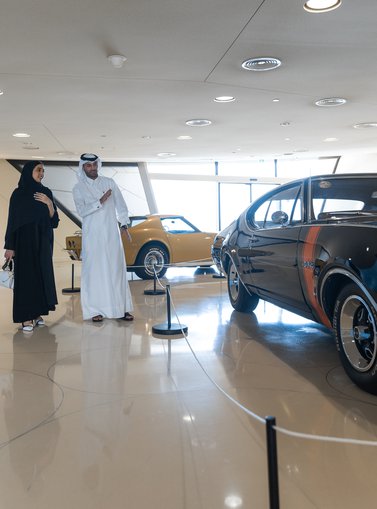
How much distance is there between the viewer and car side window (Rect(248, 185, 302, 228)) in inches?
164

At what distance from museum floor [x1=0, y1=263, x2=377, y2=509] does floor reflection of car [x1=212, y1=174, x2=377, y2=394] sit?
1.26 feet

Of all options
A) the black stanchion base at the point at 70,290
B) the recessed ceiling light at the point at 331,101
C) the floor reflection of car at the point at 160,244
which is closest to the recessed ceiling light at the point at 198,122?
the floor reflection of car at the point at 160,244

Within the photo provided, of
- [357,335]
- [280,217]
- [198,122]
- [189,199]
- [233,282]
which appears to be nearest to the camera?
[357,335]

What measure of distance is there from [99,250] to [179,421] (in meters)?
3.26

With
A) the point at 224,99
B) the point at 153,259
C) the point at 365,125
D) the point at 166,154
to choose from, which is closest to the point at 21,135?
the point at 153,259

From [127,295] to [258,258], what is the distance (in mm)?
1886

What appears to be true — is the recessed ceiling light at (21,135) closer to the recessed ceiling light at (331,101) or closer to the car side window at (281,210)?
the recessed ceiling light at (331,101)

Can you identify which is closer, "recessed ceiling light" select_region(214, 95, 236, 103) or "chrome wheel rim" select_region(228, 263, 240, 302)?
"chrome wheel rim" select_region(228, 263, 240, 302)

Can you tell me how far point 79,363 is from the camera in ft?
13.5

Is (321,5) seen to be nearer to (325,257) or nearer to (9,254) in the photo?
(325,257)

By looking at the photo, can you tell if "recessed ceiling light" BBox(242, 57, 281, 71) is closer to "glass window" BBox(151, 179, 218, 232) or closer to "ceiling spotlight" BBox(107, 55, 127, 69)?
"ceiling spotlight" BBox(107, 55, 127, 69)

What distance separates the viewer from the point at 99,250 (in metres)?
5.77

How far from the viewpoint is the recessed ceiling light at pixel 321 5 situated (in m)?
4.44

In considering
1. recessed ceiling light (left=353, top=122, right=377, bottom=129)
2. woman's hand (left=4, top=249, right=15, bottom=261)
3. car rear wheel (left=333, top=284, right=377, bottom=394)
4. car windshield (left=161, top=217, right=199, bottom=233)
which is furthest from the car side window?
recessed ceiling light (left=353, top=122, right=377, bottom=129)
